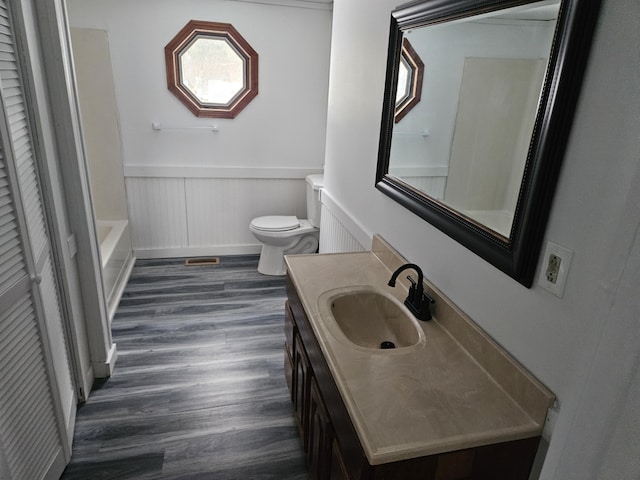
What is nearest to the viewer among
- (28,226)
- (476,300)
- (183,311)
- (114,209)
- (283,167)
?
(476,300)

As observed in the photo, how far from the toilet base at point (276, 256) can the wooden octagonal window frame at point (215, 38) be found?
4.10 ft

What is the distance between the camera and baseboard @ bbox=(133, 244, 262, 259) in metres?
3.90

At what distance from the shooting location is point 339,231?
9.05 feet

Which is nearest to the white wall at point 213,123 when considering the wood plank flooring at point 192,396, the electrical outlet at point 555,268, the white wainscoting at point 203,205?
the white wainscoting at point 203,205

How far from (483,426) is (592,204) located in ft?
1.96

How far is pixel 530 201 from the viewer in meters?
1.05

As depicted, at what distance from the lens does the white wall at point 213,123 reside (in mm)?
3338

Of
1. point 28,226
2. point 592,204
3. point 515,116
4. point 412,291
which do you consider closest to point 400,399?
point 412,291

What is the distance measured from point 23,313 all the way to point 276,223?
2338 mm

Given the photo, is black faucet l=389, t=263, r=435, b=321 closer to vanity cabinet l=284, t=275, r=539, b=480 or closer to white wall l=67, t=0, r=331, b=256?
vanity cabinet l=284, t=275, r=539, b=480

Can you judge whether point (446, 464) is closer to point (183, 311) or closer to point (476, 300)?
point (476, 300)

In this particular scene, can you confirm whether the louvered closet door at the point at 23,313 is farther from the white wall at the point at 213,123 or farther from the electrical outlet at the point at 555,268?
the white wall at the point at 213,123

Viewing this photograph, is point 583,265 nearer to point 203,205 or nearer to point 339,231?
point 339,231

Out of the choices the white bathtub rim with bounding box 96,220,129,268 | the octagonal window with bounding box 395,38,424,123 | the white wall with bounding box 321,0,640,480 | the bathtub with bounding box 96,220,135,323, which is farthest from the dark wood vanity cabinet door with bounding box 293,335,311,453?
the white bathtub rim with bounding box 96,220,129,268
